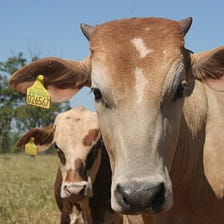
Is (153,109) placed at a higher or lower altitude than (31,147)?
higher

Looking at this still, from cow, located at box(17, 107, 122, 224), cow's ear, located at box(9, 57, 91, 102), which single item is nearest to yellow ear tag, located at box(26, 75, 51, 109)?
cow's ear, located at box(9, 57, 91, 102)

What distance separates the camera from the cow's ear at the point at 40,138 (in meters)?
8.00

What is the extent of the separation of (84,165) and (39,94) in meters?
2.66

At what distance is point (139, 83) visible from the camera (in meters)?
3.67

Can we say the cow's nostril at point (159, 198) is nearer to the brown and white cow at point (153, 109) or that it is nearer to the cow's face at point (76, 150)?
the brown and white cow at point (153, 109)

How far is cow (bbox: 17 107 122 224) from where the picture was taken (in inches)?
280

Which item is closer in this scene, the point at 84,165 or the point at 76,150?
the point at 84,165

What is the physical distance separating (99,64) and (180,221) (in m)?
1.53

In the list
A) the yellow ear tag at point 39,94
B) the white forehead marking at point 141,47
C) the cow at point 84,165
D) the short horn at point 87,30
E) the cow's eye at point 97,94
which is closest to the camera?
the white forehead marking at point 141,47

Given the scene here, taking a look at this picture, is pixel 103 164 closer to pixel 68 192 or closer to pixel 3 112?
pixel 68 192

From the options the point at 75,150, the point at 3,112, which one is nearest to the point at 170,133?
the point at 75,150

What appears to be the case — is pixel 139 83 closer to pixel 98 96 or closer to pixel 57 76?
pixel 98 96

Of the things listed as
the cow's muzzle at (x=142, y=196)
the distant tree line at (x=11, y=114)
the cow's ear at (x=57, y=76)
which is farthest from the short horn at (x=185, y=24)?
the distant tree line at (x=11, y=114)

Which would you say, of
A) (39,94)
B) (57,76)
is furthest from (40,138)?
(57,76)
